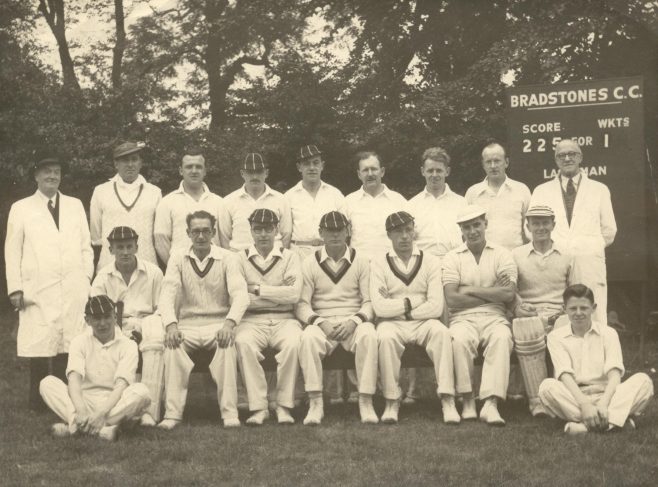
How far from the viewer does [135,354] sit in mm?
6398

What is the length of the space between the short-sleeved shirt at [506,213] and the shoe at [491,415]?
1.52 metres

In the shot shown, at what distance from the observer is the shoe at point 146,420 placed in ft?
21.4

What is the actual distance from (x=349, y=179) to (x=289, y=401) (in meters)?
11.0

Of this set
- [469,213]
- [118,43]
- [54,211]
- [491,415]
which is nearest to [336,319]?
[469,213]

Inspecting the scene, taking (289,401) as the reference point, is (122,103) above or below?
above

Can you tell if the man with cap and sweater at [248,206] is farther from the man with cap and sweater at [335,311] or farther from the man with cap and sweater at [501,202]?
the man with cap and sweater at [501,202]

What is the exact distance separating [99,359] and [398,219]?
7.75ft

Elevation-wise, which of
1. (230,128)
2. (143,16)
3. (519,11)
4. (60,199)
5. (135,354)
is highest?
(143,16)

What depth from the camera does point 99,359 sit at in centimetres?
643

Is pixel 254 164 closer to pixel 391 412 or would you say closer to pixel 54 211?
pixel 54 211

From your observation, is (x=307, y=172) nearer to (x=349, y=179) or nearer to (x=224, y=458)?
(x=224, y=458)

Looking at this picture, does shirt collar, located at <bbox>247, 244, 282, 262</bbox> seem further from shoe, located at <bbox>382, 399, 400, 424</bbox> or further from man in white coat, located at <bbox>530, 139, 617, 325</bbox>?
man in white coat, located at <bbox>530, 139, 617, 325</bbox>

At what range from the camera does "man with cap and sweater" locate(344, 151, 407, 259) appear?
25.3 ft

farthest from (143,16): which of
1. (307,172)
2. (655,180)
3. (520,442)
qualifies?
(520,442)
